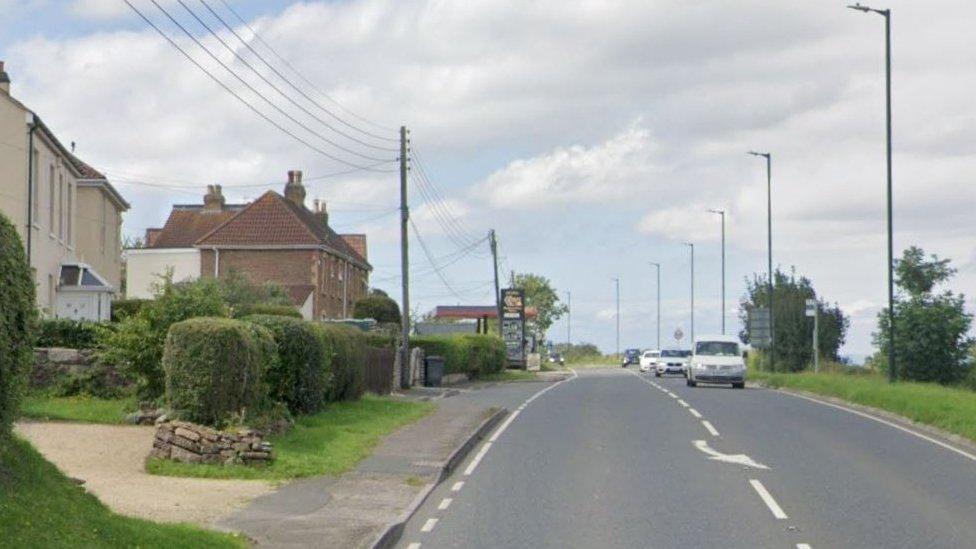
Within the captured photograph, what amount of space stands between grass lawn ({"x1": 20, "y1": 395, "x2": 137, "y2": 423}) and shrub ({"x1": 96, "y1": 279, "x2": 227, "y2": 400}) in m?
0.52

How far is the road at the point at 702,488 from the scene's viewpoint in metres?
14.8

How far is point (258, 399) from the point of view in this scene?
74.8 ft

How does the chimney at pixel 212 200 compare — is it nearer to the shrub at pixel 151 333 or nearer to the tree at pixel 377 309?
the tree at pixel 377 309

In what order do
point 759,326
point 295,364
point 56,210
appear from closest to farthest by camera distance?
1. point 295,364
2. point 56,210
3. point 759,326

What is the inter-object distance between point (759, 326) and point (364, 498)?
163 feet

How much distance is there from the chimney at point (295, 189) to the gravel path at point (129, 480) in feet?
198

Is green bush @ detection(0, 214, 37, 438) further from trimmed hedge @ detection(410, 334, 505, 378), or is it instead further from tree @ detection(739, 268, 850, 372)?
tree @ detection(739, 268, 850, 372)

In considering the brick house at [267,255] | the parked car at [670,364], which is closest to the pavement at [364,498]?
the brick house at [267,255]

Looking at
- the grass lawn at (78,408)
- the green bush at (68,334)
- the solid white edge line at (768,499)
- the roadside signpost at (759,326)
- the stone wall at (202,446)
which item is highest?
the roadside signpost at (759,326)

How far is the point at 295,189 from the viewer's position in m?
83.0

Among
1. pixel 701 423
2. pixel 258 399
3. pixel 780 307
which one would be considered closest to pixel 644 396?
pixel 701 423

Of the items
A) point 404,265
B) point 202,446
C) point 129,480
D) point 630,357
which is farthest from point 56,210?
point 630,357

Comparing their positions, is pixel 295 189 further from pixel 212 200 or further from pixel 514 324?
pixel 514 324

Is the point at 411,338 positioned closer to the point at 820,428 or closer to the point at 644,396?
the point at 644,396
